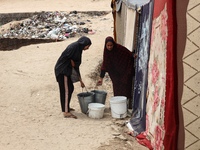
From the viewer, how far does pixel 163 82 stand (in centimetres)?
350

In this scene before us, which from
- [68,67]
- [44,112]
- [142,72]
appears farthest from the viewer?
[44,112]

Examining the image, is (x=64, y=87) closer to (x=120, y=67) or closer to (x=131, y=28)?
(x=120, y=67)

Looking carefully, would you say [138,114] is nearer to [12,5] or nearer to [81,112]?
[81,112]

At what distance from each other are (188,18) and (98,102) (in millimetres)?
2843

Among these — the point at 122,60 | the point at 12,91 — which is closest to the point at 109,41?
the point at 122,60

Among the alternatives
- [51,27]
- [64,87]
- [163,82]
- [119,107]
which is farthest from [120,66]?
[51,27]

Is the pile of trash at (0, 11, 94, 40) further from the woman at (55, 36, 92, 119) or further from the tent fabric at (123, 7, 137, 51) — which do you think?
the woman at (55, 36, 92, 119)

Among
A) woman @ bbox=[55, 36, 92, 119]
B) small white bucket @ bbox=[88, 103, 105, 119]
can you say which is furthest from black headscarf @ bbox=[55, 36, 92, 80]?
small white bucket @ bbox=[88, 103, 105, 119]

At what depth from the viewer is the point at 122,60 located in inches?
211

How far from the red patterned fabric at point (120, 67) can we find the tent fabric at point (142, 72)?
0.48m

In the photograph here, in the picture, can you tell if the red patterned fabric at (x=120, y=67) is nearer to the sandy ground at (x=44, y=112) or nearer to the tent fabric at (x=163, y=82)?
the sandy ground at (x=44, y=112)

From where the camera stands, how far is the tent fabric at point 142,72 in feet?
14.2

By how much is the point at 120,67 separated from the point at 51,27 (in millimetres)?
10439

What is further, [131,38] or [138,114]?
[131,38]
